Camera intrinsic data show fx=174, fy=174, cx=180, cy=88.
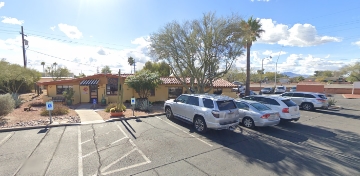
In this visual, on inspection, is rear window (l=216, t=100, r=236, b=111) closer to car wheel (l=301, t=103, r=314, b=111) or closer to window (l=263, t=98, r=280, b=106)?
window (l=263, t=98, r=280, b=106)

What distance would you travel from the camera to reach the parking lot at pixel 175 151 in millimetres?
4562

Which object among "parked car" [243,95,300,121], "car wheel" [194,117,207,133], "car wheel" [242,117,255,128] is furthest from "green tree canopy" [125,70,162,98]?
"parked car" [243,95,300,121]

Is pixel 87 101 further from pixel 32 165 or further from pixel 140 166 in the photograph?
pixel 140 166

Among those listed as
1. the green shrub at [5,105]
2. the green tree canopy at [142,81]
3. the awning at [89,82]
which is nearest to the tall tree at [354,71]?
the green tree canopy at [142,81]

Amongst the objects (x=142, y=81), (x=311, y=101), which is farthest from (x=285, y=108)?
(x=142, y=81)

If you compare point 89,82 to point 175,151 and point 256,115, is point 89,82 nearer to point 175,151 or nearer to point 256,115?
point 175,151

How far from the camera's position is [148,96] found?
17844 mm

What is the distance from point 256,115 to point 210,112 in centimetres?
266

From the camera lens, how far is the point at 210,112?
24.0ft

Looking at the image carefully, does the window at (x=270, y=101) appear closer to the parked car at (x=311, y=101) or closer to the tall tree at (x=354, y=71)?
the parked car at (x=311, y=101)

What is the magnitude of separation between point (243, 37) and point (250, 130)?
322 inches

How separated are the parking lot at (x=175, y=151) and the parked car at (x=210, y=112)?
1.64 feet

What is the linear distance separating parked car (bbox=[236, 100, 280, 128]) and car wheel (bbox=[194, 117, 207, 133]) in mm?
2621

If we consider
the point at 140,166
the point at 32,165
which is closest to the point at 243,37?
the point at 140,166
